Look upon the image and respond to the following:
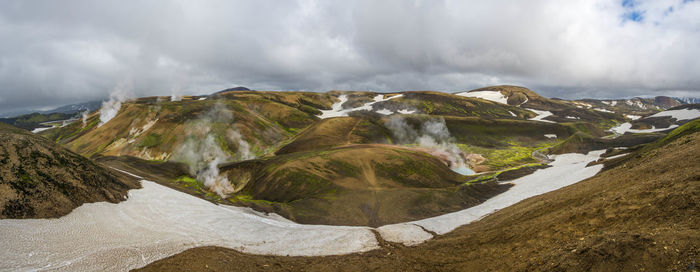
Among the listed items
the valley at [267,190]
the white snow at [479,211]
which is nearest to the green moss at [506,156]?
the valley at [267,190]

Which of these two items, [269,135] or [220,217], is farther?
[269,135]

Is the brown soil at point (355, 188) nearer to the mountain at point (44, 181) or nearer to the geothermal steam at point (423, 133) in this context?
the mountain at point (44, 181)

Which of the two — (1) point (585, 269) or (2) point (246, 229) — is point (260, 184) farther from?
(1) point (585, 269)

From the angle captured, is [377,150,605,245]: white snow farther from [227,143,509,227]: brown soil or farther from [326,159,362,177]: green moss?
[326,159,362,177]: green moss

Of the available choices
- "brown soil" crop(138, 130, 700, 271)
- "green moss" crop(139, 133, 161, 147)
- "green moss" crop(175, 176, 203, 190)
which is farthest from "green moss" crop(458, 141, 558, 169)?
"green moss" crop(139, 133, 161, 147)

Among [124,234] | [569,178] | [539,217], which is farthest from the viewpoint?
[569,178]

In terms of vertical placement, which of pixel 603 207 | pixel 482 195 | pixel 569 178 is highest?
pixel 603 207

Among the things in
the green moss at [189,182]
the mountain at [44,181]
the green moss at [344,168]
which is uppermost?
the mountain at [44,181]

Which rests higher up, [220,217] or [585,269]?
[585,269]

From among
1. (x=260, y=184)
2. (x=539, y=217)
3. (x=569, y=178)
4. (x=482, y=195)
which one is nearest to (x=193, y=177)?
(x=260, y=184)
